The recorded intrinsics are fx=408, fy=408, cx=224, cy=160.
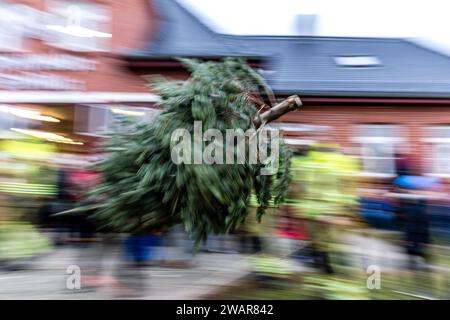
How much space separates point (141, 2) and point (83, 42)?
166 cm

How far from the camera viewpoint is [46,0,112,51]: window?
884 cm

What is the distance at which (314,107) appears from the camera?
909 centimetres

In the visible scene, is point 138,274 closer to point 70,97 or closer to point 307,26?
point 70,97

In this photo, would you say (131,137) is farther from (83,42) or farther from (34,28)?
(34,28)

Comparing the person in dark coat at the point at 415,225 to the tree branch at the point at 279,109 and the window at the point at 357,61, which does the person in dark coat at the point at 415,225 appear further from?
the window at the point at 357,61

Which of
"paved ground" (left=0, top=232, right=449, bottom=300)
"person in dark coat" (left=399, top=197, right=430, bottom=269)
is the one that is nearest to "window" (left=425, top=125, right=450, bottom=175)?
"person in dark coat" (left=399, top=197, right=430, bottom=269)

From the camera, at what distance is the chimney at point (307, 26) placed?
12.6m

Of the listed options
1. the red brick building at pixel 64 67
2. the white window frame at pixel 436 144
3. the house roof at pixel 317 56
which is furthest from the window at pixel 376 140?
the red brick building at pixel 64 67

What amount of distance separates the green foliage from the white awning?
16.2 feet

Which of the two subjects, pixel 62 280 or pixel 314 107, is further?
pixel 314 107

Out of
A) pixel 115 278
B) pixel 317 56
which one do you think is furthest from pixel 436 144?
pixel 115 278

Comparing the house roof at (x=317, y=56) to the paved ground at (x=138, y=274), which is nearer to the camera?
the paved ground at (x=138, y=274)

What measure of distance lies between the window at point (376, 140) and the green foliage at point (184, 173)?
20.3ft
